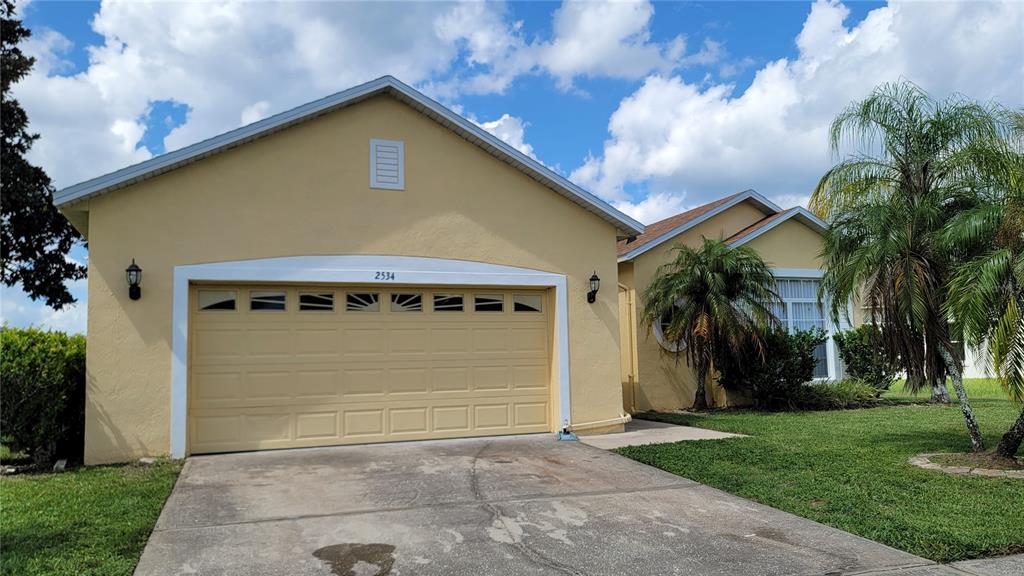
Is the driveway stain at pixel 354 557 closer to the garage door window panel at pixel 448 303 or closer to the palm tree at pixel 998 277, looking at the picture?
the garage door window panel at pixel 448 303

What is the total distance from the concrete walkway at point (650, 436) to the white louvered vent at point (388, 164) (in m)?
4.66

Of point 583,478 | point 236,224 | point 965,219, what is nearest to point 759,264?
point 965,219

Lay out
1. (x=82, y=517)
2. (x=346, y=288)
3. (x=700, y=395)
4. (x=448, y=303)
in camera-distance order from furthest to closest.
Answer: (x=700, y=395)
(x=448, y=303)
(x=346, y=288)
(x=82, y=517)

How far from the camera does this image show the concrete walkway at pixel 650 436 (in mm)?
10500

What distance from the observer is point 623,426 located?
11719 mm

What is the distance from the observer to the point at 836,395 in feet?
49.8

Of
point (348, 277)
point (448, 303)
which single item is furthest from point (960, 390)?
point (348, 277)

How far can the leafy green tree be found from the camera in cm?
2088

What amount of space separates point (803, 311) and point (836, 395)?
2.20 m

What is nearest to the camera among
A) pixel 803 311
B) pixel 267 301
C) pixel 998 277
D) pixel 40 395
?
pixel 998 277

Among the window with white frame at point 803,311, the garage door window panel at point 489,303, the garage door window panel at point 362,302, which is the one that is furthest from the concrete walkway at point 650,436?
the window with white frame at point 803,311

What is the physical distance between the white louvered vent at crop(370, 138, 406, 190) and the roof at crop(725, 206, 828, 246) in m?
8.13

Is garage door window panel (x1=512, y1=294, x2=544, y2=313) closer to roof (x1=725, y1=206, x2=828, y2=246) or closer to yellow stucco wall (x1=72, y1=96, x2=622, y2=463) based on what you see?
yellow stucco wall (x1=72, y1=96, x2=622, y2=463)

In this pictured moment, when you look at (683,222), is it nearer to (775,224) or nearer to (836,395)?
(775,224)
